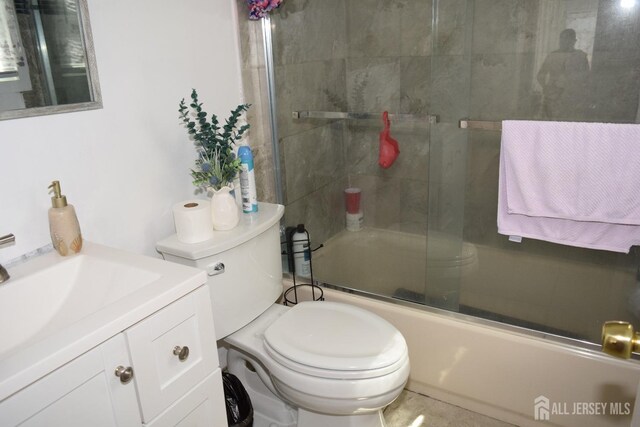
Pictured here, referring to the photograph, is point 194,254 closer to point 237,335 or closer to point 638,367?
point 237,335

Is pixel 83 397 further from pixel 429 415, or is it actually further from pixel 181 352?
pixel 429 415

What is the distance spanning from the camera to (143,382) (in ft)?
3.32

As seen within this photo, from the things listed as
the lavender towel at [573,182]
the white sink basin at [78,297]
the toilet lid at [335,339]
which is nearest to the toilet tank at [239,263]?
the toilet lid at [335,339]

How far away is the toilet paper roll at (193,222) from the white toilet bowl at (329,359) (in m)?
0.37

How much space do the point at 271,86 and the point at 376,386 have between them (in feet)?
4.15

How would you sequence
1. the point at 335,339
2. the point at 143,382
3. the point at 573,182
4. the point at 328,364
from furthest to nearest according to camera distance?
the point at 573,182 < the point at 335,339 < the point at 328,364 < the point at 143,382

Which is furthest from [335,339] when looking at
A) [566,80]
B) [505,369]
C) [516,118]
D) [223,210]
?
[566,80]

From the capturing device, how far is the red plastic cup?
8.66 ft

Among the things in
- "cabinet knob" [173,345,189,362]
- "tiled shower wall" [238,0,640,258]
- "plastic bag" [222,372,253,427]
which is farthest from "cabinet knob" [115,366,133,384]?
"tiled shower wall" [238,0,640,258]

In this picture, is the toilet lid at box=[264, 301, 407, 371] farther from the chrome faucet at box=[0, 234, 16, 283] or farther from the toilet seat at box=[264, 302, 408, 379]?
the chrome faucet at box=[0, 234, 16, 283]

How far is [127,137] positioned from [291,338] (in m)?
0.79

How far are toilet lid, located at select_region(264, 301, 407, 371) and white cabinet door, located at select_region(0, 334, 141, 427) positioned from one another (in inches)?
22.1

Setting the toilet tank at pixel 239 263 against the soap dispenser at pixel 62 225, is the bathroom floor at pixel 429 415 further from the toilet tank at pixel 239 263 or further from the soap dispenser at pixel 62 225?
the soap dispenser at pixel 62 225

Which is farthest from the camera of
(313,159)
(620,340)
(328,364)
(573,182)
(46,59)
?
(313,159)
